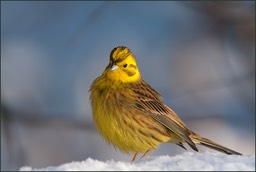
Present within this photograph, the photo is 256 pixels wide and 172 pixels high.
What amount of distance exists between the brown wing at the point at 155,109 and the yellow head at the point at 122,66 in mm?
98

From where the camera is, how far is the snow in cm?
319

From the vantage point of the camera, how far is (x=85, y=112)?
7.63 meters

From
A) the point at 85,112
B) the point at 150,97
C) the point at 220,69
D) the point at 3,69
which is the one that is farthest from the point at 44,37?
the point at 150,97

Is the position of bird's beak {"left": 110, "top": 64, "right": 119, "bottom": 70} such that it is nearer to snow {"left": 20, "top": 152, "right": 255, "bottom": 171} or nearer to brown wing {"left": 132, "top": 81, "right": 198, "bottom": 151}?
brown wing {"left": 132, "top": 81, "right": 198, "bottom": 151}

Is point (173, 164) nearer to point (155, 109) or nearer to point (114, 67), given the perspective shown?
point (114, 67)

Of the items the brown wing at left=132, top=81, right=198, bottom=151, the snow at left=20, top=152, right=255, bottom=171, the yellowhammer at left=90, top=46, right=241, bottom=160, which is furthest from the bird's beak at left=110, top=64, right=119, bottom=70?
the snow at left=20, top=152, right=255, bottom=171

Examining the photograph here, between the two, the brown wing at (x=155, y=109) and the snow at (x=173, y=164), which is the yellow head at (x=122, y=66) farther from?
the snow at (x=173, y=164)

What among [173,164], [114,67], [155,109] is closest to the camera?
[173,164]

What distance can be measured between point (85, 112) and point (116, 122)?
2662mm

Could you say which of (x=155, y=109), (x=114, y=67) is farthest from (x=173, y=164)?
(x=155, y=109)

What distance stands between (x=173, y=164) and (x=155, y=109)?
2.13 metres

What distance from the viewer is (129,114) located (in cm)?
512

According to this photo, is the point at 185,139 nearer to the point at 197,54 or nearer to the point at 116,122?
the point at 116,122

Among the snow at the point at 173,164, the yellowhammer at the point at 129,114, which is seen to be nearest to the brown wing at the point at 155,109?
the yellowhammer at the point at 129,114
